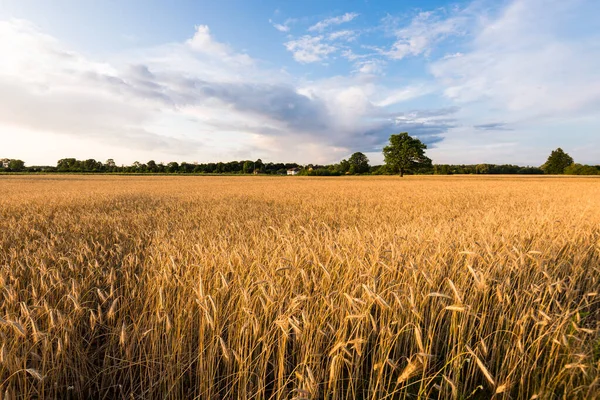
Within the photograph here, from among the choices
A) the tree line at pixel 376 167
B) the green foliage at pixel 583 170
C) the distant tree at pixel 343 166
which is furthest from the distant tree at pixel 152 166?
the green foliage at pixel 583 170

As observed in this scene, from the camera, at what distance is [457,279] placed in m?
2.80

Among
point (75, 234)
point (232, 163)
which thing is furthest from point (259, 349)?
point (232, 163)

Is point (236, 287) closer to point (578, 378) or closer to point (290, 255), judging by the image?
point (290, 255)

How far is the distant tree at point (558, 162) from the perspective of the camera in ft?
282

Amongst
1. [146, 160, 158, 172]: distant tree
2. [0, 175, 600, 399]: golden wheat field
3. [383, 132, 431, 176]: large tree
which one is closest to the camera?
[0, 175, 600, 399]: golden wheat field

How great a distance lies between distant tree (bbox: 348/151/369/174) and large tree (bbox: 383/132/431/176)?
37106 millimetres

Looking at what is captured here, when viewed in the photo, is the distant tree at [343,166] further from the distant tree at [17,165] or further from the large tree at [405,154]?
the distant tree at [17,165]

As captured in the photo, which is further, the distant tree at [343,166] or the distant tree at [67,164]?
the distant tree at [343,166]

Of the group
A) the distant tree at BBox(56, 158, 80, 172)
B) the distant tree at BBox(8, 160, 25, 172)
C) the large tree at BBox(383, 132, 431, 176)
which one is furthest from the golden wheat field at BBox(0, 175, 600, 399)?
the distant tree at BBox(8, 160, 25, 172)

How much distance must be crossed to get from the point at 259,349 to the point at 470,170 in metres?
103

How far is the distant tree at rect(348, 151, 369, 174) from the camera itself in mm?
98325

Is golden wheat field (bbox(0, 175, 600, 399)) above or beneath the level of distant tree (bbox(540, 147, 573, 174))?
beneath

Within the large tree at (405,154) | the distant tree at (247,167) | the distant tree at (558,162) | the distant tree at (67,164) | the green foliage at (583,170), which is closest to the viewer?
the large tree at (405,154)

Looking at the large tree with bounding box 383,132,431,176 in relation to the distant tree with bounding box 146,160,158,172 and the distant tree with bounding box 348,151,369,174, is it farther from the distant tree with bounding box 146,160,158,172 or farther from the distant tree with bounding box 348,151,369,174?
the distant tree with bounding box 146,160,158,172
